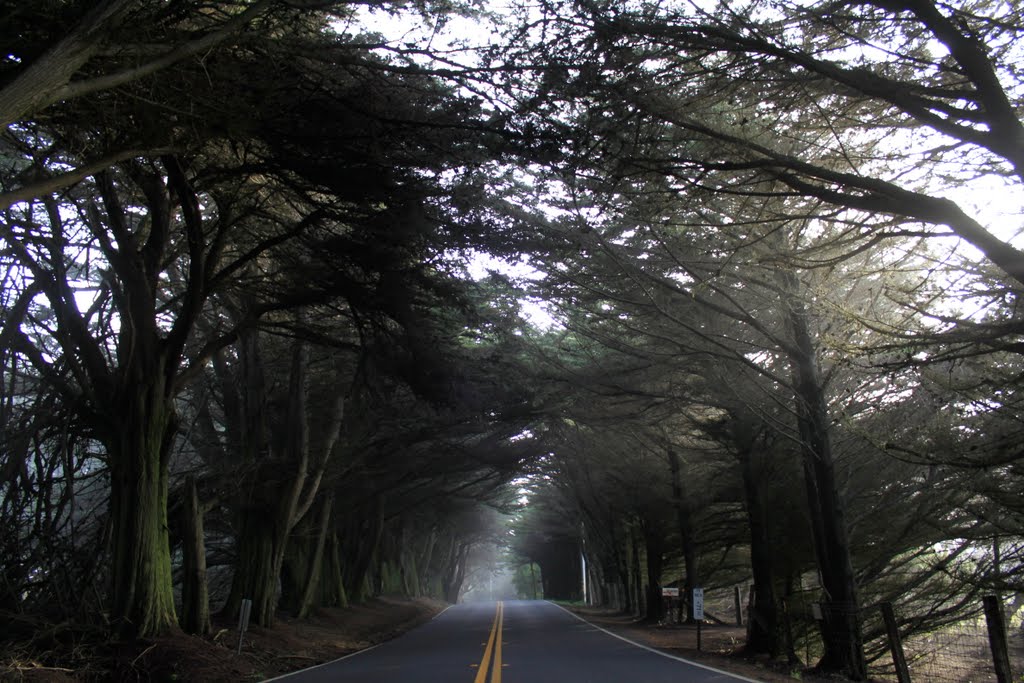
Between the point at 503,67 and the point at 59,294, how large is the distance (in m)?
7.49

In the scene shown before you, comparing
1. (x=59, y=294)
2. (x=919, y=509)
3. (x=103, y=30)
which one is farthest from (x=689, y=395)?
(x=103, y=30)

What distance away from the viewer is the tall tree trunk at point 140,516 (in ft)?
36.4

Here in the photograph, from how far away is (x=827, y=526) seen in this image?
43.2ft

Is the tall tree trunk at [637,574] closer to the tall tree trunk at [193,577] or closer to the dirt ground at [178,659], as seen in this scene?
the dirt ground at [178,659]

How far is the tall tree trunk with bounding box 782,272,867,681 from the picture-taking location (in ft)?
40.8

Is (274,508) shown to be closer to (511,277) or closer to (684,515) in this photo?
(511,277)

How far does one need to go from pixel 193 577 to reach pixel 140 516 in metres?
3.11

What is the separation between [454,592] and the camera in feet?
291

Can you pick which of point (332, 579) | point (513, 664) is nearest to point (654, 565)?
point (332, 579)

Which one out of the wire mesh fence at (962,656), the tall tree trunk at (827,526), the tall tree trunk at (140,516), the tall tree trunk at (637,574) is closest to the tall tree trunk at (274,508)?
the tall tree trunk at (140,516)

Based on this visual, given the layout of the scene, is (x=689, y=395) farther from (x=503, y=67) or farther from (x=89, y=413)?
(x=89, y=413)

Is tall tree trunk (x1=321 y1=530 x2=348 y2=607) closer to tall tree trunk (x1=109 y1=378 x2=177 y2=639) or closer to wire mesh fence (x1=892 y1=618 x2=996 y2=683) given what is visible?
tall tree trunk (x1=109 y1=378 x2=177 y2=639)

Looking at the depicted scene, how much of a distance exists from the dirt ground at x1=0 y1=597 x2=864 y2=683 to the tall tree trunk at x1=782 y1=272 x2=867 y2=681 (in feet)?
2.57

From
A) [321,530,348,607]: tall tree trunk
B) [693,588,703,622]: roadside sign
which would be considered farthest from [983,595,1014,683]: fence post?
[321,530,348,607]: tall tree trunk
